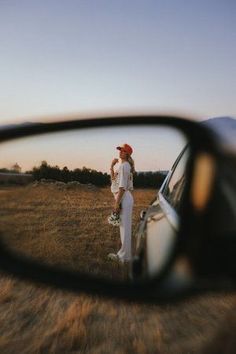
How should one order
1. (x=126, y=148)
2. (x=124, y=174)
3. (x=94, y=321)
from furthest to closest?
(x=94, y=321) < (x=124, y=174) < (x=126, y=148)

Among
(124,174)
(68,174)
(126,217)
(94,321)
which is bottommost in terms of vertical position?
(94,321)

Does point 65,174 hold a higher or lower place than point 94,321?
higher

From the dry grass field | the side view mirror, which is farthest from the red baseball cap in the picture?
the dry grass field

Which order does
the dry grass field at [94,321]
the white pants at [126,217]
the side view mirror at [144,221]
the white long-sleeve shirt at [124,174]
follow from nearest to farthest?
1. the side view mirror at [144,221]
2. the white long-sleeve shirt at [124,174]
3. the white pants at [126,217]
4. the dry grass field at [94,321]

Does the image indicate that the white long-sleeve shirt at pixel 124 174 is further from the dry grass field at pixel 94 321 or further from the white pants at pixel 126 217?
the dry grass field at pixel 94 321

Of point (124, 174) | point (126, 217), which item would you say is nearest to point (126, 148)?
point (124, 174)

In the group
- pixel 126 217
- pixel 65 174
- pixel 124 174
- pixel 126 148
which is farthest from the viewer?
pixel 126 217

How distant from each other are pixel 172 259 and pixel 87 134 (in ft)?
1.38

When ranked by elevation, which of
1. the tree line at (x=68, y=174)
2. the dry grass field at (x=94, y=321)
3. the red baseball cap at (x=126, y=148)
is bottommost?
the dry grass field at (x=94, y=321)

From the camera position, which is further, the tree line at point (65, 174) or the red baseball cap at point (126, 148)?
the tree line at point (65, 174)

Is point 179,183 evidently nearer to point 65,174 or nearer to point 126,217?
point 65,174

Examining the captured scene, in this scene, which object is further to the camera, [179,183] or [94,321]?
[94,321]

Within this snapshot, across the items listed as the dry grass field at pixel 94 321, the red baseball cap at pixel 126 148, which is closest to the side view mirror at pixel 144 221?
the red baseball cap at pixel 126 148

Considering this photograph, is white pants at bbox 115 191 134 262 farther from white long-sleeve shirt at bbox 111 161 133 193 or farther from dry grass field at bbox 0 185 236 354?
dry grass field at bbox 0 185 236 354
